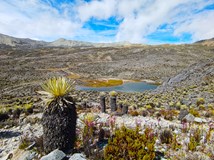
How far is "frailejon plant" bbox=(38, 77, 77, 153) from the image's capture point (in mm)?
5777

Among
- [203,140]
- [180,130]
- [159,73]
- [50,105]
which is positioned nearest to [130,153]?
[50,105]

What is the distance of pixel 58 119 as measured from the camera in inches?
227

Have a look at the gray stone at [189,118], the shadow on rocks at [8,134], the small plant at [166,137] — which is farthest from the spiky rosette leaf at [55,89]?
the gray stone at [189,118]

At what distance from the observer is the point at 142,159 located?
4.83 m

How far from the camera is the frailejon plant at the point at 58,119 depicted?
578cm

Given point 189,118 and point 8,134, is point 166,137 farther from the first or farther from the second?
point 8,134

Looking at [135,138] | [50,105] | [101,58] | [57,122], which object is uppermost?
[101,58]

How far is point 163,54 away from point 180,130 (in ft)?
292

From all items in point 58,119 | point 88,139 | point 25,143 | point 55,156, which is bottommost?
point 25,143

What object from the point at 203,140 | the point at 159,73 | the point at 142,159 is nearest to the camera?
the point at 142,159

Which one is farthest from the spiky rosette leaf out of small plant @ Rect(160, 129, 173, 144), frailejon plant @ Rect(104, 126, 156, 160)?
small plant @ Rect(160, 129, 173, 144)

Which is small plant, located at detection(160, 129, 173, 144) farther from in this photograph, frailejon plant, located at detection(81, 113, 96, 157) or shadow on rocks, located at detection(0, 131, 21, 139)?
shadow on rocks, located at detection(0, 131, 21, 139)

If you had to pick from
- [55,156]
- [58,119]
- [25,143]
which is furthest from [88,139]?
[25,143]

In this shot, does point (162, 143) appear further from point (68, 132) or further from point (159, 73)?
point (159, 73)
